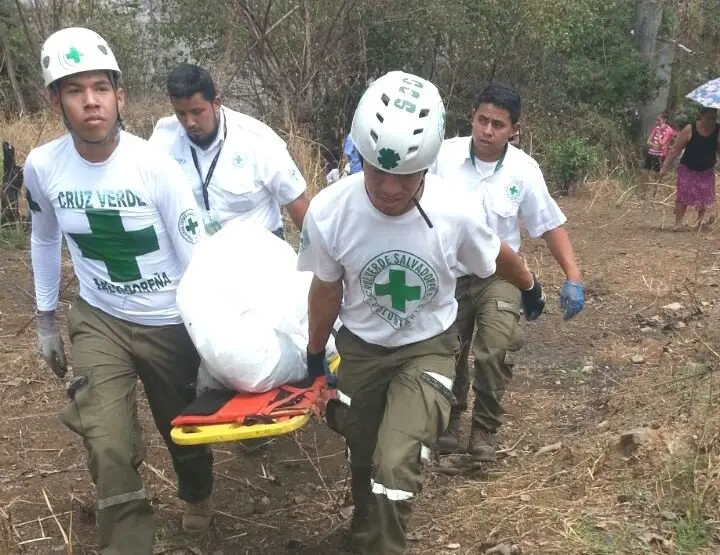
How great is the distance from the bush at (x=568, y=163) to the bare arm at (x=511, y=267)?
11475 mm

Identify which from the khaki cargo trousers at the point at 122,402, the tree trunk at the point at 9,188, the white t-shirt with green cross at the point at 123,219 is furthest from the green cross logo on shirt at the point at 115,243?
the tree trunk at the point at 9,188

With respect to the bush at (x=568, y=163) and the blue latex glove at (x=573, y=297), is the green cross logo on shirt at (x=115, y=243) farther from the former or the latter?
the bush at (x=568, y=163)

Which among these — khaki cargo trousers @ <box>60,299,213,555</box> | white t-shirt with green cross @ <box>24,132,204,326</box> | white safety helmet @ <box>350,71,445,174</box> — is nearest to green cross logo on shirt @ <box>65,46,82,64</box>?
white t-shirt with green cross @ <box>24,132,204,326</box>

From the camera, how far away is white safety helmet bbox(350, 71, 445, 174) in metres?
2.83

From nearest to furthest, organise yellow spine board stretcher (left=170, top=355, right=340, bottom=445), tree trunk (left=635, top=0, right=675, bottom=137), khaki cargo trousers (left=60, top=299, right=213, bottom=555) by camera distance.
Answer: yellow spine board stretcher (left=170, top=355, right=340, bottom=445) → khaki cargo trousers (left=60, top=299, right=213, bottom=555) → tree trunk (left=635, top=0, right=675, bottom=137)

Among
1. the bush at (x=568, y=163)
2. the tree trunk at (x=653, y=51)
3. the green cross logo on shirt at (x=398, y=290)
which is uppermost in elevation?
the green cross logo on shirt at (x=398, y=290)

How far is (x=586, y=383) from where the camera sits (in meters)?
5.76

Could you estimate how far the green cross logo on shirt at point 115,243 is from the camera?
10.9ft

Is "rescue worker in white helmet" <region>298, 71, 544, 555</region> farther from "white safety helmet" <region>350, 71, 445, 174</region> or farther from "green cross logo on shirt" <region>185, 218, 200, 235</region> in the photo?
"green cross logo on shirt" <region>185, 218, 200, 235</region>

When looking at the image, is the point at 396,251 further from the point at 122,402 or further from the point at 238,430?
the point at 122,402

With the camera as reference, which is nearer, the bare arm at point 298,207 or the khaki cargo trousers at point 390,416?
the khaki cargo trousers at point 390,416

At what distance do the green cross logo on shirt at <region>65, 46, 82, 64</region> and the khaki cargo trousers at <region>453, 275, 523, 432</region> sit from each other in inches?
81.1

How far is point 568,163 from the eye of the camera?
14906 millimetres

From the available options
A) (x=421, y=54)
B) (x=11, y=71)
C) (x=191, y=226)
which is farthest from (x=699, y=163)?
(x=11, y=71)
